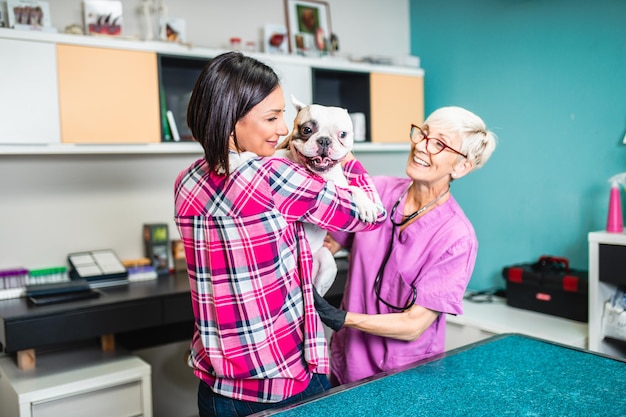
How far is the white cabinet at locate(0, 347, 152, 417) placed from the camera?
227 cm

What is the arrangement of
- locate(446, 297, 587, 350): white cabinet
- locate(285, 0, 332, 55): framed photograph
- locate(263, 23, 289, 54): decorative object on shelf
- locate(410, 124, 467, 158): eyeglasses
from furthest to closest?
1. locate(285, 0, 332, 55): framed photograph
2. locate(263, 23, 289, 54): decorative object on shelf
3. locate(446, 297, 587, 350): white cabinet
4. locate(410, 124, 467, 158): eyeglasses

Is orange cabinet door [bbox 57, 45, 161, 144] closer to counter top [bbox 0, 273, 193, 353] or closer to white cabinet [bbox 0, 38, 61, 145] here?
white cabinet [bbox 0, 38, 61, 145]

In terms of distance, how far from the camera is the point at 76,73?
2602 millimetres

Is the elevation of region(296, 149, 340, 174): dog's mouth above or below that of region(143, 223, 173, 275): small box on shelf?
above

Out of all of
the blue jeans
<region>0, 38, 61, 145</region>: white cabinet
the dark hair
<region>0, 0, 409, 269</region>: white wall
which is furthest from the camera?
<region>0, 0, 409, 269</region>: white wall

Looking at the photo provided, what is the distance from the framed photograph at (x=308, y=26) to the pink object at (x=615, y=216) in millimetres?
1669

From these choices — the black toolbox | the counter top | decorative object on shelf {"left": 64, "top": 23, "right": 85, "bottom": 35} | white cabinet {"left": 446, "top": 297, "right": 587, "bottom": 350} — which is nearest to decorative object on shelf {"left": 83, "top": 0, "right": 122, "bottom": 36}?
decorative object on shelf {"left": 64, "top": 23, "right": 85, "bottom": 35}

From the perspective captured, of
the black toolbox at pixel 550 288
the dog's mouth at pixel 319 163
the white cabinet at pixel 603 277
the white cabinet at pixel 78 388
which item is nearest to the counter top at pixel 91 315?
the white cabinet at pixel 78 388

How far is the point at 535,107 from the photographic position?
3250mm

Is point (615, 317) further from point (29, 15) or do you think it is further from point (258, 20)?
point (29, 15)

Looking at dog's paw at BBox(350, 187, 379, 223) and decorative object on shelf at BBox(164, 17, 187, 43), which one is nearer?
dog's paw at BBox(350, 187, 379, 223)

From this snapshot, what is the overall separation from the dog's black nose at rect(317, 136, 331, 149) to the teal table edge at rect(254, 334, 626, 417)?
55cm

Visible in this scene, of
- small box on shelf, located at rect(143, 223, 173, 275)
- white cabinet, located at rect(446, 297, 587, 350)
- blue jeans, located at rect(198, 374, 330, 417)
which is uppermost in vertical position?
small box on shelf, located at rect(143, 223, 173, 275)

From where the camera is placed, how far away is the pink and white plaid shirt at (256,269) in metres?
1.29
